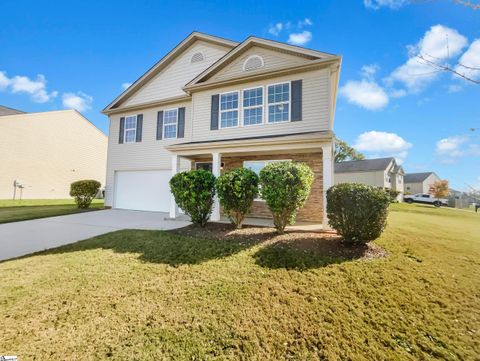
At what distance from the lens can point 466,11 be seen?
95.0 inches

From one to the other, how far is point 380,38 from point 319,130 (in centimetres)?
346

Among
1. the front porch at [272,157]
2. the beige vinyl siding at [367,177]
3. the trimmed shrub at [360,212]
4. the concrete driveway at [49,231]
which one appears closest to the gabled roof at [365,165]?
the beige vinyl siding at [367,177]

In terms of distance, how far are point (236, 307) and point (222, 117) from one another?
28.1ft

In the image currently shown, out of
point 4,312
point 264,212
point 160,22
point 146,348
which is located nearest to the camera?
point 146,348

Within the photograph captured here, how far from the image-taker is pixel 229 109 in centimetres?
1012

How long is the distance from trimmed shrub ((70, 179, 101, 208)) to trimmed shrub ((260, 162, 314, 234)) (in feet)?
40.2

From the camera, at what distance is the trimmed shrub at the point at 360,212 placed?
5.10 m

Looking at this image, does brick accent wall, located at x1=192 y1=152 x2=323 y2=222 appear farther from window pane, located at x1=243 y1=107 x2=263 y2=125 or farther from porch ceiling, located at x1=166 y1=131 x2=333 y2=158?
window pane, located at x1=243 y1=107 x2=263 y2=125

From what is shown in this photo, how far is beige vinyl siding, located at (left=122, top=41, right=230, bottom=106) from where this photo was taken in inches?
492

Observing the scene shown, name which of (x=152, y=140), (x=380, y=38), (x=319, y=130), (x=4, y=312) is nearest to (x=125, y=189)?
(x=152, y=140)

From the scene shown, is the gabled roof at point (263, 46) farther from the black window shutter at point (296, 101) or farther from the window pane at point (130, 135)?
the window pane at point (130, 135)

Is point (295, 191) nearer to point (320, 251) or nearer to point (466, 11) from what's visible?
point (320, 251)

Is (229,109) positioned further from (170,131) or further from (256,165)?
(170,131)

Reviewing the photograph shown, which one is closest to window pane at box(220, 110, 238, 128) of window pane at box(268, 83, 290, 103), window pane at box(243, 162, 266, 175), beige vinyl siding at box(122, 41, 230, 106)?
window pane at box(268, 83, 290, 103)
